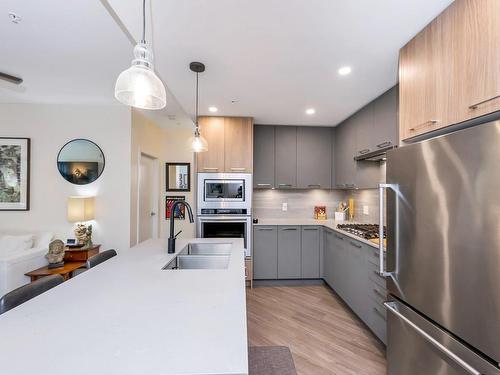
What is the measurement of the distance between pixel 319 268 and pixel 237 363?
3.05 m

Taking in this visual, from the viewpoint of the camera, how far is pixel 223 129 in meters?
3.31

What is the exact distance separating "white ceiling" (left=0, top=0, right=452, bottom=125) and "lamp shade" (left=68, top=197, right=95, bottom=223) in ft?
4.51

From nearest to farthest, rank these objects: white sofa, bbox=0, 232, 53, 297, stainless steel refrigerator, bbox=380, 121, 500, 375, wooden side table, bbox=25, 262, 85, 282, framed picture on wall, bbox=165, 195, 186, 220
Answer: stainless steel refrigerator, bbox=380, 121, 500, 375 < white sofa, bbox=0, 232, 53, 297 < wooden side table, bbox=25, 262, 85, 282 < framed picture on wall, bbox=165, 195, 186, 220

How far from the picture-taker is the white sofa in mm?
2418

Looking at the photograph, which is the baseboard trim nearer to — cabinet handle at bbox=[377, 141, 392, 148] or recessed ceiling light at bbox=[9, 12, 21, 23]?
cabinet handle at bbox=[377, 141, 392, 148]

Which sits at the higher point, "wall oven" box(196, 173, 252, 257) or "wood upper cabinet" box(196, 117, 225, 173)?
"wood upper cabinet" box(196, 117, 225, 173)

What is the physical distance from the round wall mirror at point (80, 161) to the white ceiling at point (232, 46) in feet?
2.45

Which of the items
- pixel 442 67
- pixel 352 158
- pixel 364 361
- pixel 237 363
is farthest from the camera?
pixel 352 158

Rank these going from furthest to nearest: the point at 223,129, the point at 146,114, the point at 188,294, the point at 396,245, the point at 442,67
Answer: the point at 146,114
the point at 223,129
the point at 396,245
the point at 442,67
the point at 188,294

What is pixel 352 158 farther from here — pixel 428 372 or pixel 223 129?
pixel 428 372

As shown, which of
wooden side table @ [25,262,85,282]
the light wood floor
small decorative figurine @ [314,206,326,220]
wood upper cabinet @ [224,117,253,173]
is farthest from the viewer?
small decorative figurine @ [314,206,326,220]

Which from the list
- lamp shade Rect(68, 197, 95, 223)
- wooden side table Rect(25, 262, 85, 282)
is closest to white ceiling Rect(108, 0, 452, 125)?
lamp shade Rect(68, 197, 95, 223)

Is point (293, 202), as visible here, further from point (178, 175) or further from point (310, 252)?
point (178, 175)

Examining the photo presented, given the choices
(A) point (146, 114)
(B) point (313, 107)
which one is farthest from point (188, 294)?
(A) point (146, 114)
